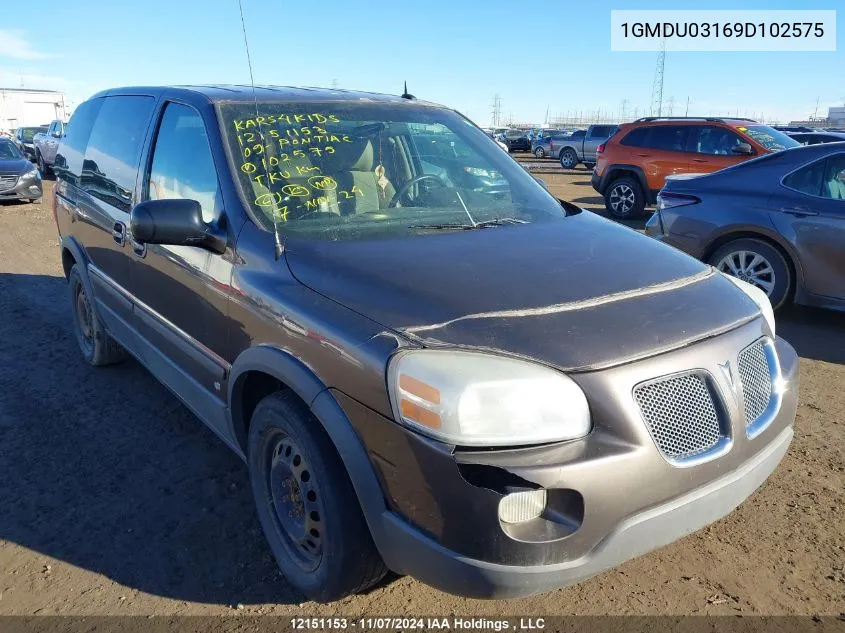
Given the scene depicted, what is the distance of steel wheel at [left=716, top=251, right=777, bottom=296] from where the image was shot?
571 centimetres

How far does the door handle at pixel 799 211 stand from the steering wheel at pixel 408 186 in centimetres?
378

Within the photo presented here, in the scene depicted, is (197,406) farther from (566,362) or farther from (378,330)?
(566,362)

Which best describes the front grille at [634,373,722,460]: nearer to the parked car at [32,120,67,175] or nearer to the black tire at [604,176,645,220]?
the black tire at [604,176,645,220]

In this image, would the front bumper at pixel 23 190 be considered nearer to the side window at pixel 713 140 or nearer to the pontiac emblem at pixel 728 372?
the side window at pixel 713 140

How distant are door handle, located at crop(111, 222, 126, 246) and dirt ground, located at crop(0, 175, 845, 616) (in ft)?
3.51

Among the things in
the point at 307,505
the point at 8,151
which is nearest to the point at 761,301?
the point at 307,505

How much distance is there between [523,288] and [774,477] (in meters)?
1.98

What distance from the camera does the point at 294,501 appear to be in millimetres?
2516

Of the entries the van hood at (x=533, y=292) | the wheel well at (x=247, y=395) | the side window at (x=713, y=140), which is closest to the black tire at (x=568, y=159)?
the side window at (x=713, y=140)

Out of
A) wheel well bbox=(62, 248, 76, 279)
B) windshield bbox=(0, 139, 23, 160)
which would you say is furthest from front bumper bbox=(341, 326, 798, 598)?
windshield bbox=(0, 139, 23, 160)

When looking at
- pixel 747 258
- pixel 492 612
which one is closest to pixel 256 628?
pixel 492 612

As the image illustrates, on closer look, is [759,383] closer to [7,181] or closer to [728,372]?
[728,372]

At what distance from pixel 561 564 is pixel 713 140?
1171cm

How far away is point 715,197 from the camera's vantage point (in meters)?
6.03
